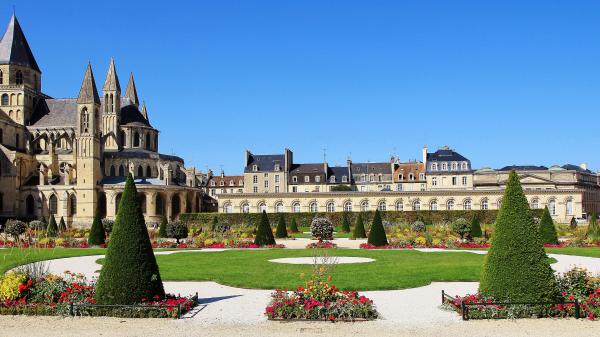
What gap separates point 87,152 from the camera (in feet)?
221

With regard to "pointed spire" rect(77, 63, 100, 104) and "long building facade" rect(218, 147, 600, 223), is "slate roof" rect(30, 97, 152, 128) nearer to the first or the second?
"pointed spire" rect(77, 63, 100, 104)

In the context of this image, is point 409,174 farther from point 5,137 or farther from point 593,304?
point 593,304

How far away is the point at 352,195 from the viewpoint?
Answer: 6931 cm

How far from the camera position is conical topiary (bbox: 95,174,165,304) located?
504 inches

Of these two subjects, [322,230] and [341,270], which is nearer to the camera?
[341,270]

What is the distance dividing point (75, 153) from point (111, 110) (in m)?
8.89

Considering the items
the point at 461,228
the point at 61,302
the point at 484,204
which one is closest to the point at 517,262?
the point at 61,302

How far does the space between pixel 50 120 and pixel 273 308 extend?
70.0 metres

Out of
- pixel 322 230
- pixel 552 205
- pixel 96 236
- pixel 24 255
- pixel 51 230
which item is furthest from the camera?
pixel 552 205

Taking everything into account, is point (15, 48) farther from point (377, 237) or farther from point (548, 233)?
point (548, 233)

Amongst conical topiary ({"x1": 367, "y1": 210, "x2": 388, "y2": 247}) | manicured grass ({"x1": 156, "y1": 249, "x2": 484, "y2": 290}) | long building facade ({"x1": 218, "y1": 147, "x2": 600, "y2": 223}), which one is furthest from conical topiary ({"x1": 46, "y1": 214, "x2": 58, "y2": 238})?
long building facade ({"x1": 218, "y1": 147, "x2": 600, "y2": 223})

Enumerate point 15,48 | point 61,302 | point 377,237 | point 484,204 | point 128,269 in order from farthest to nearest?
point 15,48
point 484,204
point 377,237
point 61,302
point 128,269

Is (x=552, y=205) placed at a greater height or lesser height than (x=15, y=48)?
lesser

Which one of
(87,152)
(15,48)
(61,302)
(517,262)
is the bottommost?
(61,302)
